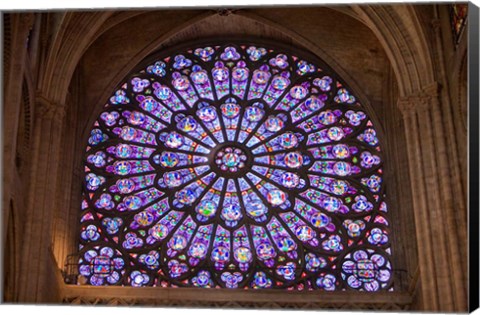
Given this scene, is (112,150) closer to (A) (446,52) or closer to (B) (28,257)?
(B) (28,257)

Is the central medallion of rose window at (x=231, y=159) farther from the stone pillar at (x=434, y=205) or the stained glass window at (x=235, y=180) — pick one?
the stone pillar at (x=434, y=205)

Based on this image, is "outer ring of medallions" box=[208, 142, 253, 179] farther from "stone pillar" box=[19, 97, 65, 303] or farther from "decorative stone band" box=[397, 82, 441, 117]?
"decorative stone band" box=[397, 82, 441, 117]

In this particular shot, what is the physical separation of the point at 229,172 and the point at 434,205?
17.8 feet

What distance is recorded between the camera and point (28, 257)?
16.9m

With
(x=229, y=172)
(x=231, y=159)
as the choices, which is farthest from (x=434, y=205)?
(x=231, y=159)

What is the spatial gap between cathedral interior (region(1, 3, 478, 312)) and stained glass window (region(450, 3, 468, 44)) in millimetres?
56

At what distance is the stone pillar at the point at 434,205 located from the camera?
53.5 ft

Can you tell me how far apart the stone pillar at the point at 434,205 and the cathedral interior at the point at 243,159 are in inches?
1.3

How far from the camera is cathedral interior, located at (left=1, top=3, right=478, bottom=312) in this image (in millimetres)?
17375

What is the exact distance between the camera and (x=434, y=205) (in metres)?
17.0

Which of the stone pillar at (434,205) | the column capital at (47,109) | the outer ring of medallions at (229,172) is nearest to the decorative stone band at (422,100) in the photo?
the stone pillar at (434,205)

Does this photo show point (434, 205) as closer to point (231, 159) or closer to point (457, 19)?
point (457, 19)

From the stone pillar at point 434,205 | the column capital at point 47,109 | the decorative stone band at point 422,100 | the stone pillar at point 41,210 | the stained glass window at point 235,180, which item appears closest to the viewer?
the stone pillar at point 434,205

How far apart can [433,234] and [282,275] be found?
13.2ft
